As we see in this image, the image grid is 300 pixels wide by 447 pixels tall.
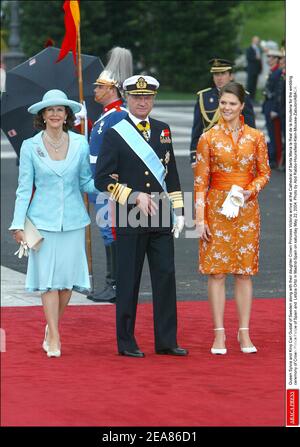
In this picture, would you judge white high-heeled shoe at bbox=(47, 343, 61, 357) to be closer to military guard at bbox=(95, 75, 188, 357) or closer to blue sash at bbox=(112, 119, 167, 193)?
military guard at bbox=(95, 75, 188, 357)

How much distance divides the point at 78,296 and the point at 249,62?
29.6 m

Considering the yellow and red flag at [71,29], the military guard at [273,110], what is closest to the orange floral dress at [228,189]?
the yellow and red flag at [71,29]

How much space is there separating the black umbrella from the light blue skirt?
2.80 meters

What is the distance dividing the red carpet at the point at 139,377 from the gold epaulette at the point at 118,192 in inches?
38.4

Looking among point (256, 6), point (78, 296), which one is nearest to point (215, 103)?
point (78, 296)

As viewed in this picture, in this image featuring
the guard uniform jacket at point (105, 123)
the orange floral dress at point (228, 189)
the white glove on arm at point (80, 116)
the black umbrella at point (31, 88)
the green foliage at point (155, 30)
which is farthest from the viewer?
the green foliage at point (155, 30)

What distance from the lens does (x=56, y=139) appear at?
9.15 meters

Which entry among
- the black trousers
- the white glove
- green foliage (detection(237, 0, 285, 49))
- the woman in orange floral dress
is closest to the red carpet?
the black trousers

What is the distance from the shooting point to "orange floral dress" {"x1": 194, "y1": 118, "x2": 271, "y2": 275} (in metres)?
9.12

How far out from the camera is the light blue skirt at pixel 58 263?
914cm

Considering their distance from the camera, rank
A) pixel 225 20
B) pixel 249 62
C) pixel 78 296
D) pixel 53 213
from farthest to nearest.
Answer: pixel 225 20 → pixel 249 62 → pixel 78 296 → pixel 53 213

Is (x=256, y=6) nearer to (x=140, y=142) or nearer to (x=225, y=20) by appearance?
(x=225, y=20)

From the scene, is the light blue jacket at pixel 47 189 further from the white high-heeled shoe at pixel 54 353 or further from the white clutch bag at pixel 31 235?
the white high-heeled shoe at pixel 54 353

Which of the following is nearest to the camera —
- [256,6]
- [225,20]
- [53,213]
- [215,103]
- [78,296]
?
[53,213]
